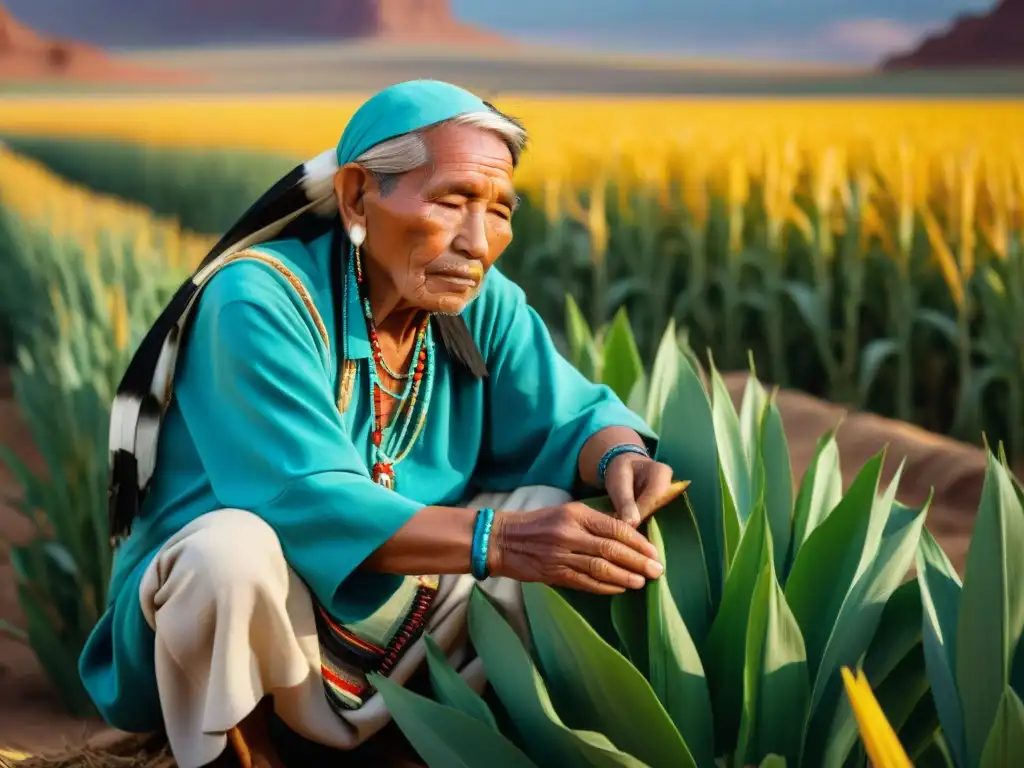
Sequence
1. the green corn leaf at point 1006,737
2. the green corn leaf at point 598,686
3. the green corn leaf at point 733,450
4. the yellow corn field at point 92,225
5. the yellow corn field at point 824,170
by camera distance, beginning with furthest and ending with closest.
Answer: the yellow corn field at point 92,225
the yellow corn field at point 824,170
the green corn leaf at point 733,450
the green corn leaf at point 598,686
the green corn leaf at point 1006,737

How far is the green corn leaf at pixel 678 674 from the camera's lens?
1649 millimetres

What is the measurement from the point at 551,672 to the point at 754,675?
0.86ft

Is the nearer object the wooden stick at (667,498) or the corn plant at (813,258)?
the wooden stick at (667,498)

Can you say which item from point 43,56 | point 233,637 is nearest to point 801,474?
point 233,637

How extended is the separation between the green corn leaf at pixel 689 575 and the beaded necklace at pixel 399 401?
1.43 ft

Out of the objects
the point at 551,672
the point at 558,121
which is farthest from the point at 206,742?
the point at 558,121

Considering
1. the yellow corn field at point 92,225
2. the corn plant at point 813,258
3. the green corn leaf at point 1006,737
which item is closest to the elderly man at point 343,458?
the green corn leaf at point 1006,737

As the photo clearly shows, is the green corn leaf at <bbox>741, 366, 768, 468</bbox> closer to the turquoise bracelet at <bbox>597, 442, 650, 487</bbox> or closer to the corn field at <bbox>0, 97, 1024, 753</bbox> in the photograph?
the corn field at <bbox>0, 97, 1024, 753</bbox>

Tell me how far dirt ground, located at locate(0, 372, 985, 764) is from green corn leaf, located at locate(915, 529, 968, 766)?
182 centimetres

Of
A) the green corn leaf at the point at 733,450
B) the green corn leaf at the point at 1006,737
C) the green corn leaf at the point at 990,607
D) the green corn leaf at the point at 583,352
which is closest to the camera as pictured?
the green corn leaf at the point at 1006,737

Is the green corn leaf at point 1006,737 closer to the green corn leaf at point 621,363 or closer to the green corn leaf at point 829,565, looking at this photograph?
the green corn leaf at point 829,565

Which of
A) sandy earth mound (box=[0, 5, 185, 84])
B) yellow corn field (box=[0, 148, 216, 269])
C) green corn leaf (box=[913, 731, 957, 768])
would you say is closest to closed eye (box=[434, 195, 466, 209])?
green corn leaf (box=[913, 731, 957, 768])

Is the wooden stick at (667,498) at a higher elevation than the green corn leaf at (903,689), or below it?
higher

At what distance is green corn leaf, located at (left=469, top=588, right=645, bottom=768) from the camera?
160 cm
